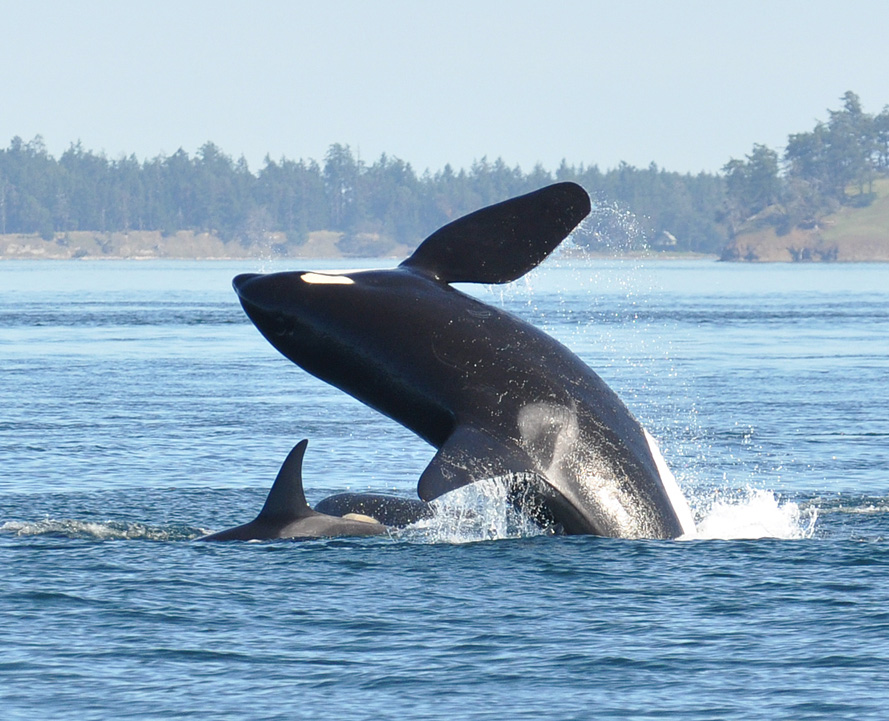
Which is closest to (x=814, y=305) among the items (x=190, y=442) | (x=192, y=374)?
(x=192, y=374)

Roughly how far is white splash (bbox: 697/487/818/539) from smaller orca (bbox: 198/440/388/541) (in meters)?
3.69

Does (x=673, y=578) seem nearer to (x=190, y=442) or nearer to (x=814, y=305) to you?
(x=190, y=442)

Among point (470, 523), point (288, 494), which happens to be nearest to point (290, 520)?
point (288, 494)

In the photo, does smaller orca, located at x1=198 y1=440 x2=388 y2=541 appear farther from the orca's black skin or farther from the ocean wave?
the orca's black skin

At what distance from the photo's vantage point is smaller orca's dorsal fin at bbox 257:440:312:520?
16.0 m

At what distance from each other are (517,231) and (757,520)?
5.49 m

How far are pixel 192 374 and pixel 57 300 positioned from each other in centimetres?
6121

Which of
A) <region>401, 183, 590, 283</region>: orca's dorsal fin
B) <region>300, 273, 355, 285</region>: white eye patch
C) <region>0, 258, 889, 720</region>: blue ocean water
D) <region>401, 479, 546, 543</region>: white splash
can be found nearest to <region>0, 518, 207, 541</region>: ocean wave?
<region>0, 258, 889, 720</region>: blue ocean water

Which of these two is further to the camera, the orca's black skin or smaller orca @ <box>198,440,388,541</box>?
smaller orca @ <box>198,440,388,541</box>

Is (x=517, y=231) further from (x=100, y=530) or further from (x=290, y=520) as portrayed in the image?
(x=100, y=530)

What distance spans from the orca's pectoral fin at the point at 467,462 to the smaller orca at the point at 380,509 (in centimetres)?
287

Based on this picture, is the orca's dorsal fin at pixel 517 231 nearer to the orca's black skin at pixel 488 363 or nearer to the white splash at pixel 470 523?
the orca's black skin at pixel 488 363

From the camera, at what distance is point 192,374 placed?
151ft

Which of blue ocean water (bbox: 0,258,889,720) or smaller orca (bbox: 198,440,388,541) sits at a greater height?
smaller orca (bbox: 198,440,388,541)
